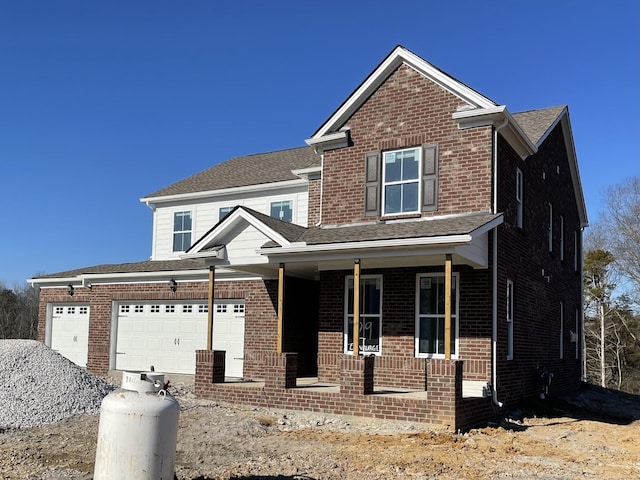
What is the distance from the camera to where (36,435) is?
10.6m

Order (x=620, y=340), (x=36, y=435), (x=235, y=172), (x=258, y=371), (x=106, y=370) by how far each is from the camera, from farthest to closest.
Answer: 1. (x=620, y=340)
2. (x=235, y=172)
3. (x=106, y=370)
4. (x=258, y=371)
5. (x=36, y=435)

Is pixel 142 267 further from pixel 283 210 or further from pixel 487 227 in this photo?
pixel 487 227

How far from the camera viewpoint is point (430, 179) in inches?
571

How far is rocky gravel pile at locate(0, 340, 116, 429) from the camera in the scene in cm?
1170

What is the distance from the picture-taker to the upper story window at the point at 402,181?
47.5 feet

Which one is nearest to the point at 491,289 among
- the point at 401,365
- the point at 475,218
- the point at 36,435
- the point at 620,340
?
the point at 475,218

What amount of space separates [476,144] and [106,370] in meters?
13.4

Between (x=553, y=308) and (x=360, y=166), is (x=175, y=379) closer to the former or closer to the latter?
(x=360, y=166)

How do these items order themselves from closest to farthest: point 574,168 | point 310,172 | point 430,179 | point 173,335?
point 430,179
point 310,172
point 173,335
point 574,168

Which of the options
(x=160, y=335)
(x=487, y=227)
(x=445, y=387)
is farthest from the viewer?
(x=160, y=335)

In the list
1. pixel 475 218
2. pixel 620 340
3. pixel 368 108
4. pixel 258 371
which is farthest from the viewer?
pixel 620 340

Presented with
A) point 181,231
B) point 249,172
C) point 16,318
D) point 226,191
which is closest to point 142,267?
point 181,231

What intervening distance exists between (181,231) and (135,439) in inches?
632

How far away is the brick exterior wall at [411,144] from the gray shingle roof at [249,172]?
414 centimetres
